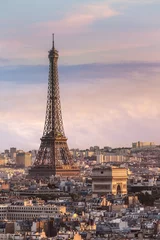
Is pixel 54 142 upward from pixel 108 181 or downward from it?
upward

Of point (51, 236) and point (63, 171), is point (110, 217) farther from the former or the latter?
point (63, 171)

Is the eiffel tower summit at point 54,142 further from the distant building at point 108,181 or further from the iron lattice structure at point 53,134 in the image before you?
the distant building at point 108,181

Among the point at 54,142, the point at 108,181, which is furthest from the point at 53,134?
the point at 108,181

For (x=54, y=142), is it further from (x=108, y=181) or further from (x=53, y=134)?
(x=108, y=181)

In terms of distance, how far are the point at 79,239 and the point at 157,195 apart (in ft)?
142

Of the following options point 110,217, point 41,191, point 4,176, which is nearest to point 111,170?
point 41,191

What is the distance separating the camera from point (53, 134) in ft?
415

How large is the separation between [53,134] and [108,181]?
25365 millimetres

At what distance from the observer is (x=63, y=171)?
127250 millimetres

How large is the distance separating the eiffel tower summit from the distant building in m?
22.8

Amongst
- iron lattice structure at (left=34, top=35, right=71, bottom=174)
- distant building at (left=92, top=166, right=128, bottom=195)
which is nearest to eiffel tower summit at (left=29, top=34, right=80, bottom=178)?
iron lattice structure at (left=34, top=35, right=71, bottom=174)

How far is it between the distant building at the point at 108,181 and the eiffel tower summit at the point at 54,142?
2283 centimetres

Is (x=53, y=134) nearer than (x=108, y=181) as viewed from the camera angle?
No

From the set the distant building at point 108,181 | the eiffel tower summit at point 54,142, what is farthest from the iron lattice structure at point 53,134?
the distant building at point 108,181
